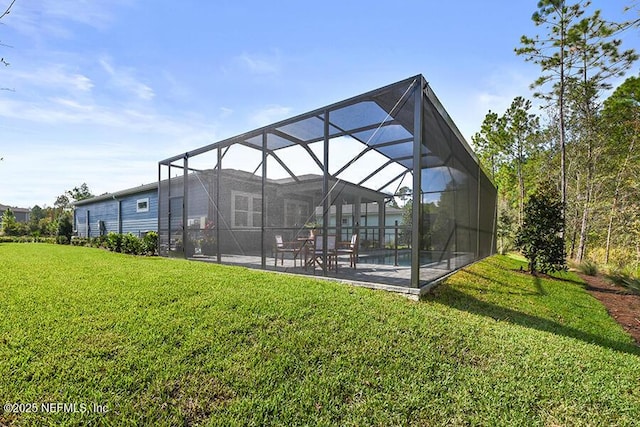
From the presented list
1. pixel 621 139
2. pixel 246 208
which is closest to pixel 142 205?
pixel 246 208

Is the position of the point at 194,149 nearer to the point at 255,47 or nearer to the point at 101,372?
the point at 255,47

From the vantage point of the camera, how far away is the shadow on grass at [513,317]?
137 inches

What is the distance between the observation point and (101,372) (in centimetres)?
233

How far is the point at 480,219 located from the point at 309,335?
352 inches

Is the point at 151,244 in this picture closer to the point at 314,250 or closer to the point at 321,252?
the point at 314,250

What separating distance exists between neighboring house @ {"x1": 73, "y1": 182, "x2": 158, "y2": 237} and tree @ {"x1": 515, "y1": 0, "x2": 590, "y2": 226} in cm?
1594

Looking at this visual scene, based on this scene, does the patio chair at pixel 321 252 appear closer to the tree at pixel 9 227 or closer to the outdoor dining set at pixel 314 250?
the outdoor dining set at pixel 314 250

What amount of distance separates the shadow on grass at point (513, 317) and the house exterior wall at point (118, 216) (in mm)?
13175

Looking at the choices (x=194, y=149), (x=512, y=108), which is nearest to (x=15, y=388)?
(x=194, y=149)

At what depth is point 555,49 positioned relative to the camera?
1099cm

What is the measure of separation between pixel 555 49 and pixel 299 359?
553 inches

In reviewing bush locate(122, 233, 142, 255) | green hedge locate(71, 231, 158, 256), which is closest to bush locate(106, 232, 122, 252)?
green hedge locate(71, 231, 158, 256)

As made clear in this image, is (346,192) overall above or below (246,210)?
above

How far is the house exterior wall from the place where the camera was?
47.0ft
